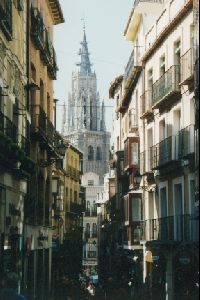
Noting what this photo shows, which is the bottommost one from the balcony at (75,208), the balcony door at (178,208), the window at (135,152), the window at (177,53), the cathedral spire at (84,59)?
the balcony door at (178,208)

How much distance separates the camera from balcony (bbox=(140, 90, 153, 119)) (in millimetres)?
28122

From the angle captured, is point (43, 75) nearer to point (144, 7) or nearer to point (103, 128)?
point (144, 7)

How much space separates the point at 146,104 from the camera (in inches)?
1155

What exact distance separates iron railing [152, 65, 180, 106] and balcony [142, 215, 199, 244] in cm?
467

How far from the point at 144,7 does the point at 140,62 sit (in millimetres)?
3043

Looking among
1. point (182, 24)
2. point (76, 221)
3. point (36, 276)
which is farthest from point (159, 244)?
point (76, 221)

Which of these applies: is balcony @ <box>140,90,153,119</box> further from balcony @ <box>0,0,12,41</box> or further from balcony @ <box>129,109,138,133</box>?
balcony @ <box>0,0,12,41</box>

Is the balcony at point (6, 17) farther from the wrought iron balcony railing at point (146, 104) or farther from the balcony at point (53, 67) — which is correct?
the balcony at point (53, 67)

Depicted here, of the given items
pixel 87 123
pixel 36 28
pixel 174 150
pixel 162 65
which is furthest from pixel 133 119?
pixel 87 123

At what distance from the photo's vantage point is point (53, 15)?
32.3m

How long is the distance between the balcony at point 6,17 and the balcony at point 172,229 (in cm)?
761

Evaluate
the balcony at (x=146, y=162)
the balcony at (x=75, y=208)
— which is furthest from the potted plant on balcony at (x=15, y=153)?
the balcony at (x=75, y=208)

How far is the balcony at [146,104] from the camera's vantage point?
28122mm

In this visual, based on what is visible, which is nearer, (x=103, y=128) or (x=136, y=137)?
(x=136, y=137)
